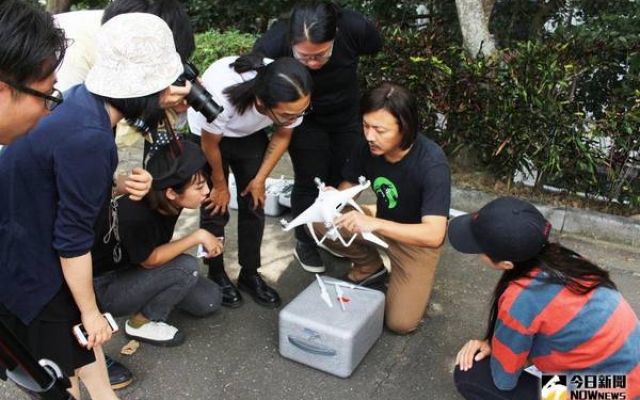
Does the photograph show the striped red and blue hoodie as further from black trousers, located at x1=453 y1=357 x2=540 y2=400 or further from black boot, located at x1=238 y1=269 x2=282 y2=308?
black boot, located at x1=238 y1=269 x2=282 y2=308

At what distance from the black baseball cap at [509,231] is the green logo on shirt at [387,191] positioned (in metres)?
0.88

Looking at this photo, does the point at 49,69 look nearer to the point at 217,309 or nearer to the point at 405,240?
the point at 405,240

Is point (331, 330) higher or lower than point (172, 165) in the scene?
lower

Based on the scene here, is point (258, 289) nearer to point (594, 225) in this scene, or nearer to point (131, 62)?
point (131, 62)

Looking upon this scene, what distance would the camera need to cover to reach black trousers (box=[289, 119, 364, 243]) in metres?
3.35

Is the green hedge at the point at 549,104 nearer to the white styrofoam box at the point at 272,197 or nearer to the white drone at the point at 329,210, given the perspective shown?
the white styrofoam box at the point at 272,197

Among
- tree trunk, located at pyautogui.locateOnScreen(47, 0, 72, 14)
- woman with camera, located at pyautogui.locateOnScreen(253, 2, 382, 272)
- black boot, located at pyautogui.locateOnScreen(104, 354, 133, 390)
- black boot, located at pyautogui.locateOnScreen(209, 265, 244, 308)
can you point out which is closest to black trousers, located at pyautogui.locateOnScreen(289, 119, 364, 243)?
woman with camera, located at pyautogui.locateOnScreen(253, 2, 382, 272)

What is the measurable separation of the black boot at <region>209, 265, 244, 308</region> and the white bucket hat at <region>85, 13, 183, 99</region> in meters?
1.55

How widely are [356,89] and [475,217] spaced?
1620 millimetres

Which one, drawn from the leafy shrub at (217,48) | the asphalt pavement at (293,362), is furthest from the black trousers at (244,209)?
the leafy shrub at (217,48)

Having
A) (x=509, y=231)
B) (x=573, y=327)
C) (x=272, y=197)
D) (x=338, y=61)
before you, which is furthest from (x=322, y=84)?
(x=573, y=327)

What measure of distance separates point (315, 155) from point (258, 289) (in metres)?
0.86

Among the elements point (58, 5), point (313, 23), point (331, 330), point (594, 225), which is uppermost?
point (313, 23)

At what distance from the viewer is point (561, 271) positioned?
1.88 metres
